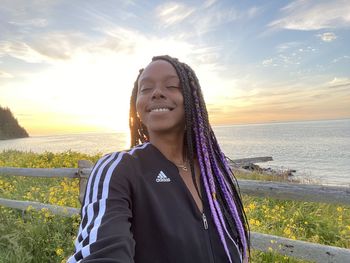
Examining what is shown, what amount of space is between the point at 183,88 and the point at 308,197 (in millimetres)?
2225

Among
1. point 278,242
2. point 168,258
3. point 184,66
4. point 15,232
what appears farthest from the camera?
point 15,232

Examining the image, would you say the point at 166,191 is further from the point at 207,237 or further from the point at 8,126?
the point at 8,126

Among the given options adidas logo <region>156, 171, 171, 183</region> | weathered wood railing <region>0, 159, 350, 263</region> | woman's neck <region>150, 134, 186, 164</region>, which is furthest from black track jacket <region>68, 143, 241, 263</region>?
weathered wood railing <region>0, 159, 350, 263</region>

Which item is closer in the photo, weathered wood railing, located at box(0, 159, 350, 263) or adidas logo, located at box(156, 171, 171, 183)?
adidas logo, located at box(156, 171, 171, 183)

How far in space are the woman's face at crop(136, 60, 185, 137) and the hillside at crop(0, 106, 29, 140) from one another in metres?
65.6

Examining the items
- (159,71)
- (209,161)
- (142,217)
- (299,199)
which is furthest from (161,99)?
(299,199)

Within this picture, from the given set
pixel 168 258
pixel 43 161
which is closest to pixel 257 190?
pixel 168 258

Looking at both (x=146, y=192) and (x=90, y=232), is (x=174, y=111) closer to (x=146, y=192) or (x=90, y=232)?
(x=146, y=192)

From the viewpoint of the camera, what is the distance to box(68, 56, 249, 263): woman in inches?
46.4

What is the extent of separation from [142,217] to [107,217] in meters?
0.18

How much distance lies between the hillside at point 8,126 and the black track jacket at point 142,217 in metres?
65.9

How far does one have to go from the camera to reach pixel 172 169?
1547 mm

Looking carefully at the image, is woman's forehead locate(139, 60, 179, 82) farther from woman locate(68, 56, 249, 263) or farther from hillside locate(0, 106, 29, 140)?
hillside locate(0, 106, 29, 140)

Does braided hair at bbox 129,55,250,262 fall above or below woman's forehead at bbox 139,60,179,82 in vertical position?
below
